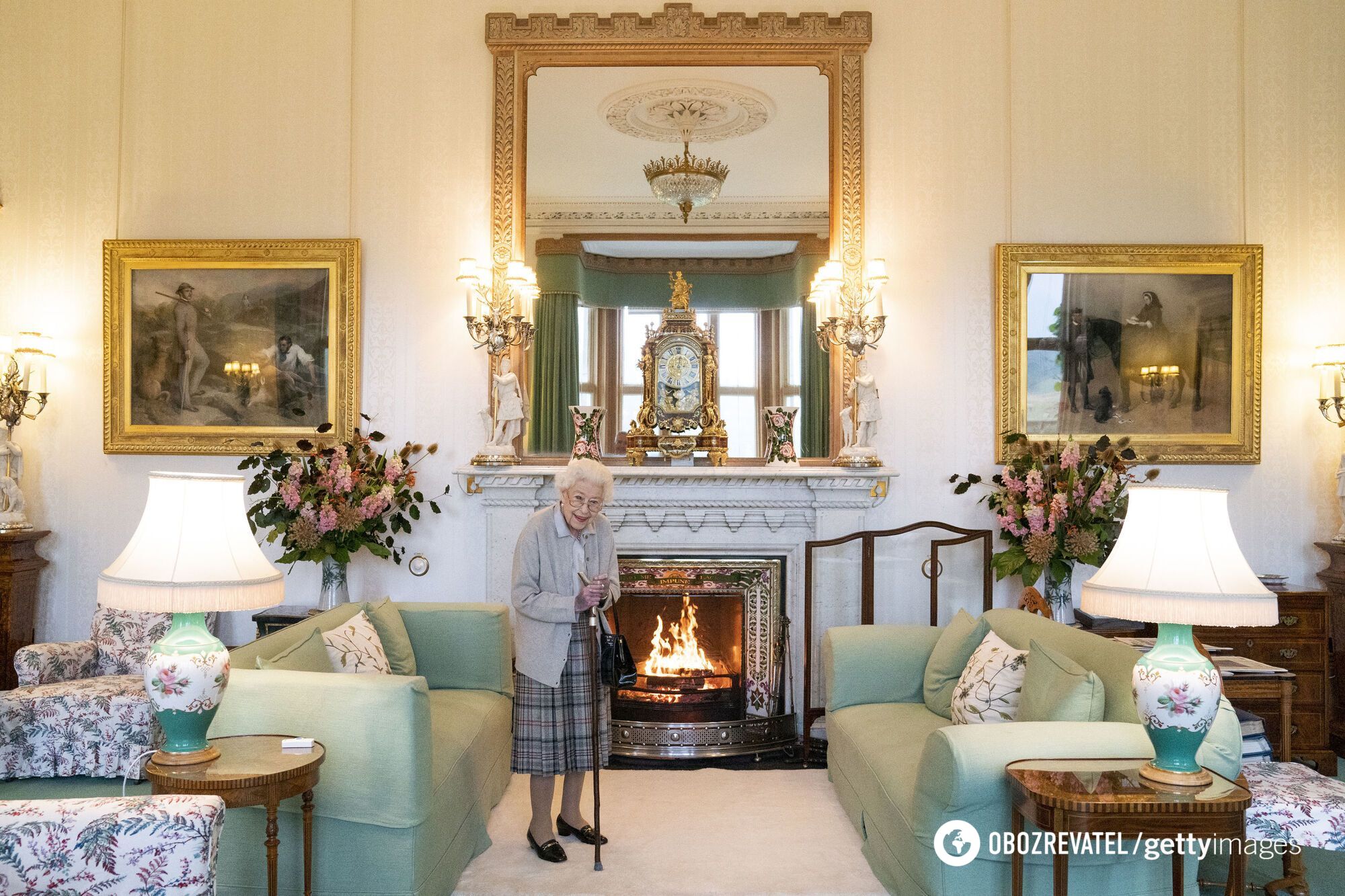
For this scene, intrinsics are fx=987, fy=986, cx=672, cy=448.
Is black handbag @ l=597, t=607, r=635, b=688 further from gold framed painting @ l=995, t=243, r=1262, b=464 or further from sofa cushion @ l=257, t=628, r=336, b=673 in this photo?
gold framed painting @ l=995, t=243, r=1262, b=464

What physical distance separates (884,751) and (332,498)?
2.99 meters

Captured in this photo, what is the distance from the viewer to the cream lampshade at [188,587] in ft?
8.89

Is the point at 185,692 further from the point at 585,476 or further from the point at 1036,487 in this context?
the point at 1036,487

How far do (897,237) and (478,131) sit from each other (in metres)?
2.43

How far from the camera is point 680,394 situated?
5500mm

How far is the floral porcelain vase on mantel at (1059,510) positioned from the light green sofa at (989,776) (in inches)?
43.3

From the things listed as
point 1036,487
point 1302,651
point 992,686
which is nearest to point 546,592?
point 992,686

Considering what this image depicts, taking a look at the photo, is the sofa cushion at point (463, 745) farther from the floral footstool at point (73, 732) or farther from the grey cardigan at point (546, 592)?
the floral footstool at point (73, 732)

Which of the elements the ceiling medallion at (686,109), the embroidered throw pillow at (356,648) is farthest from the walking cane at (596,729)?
the ceiling medallion at (686,109)

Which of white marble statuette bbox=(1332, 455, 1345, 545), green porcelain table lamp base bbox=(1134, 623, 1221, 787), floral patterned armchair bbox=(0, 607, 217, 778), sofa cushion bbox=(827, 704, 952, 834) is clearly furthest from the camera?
white marble statuette bbox=(1332, 455, 1345, 545)

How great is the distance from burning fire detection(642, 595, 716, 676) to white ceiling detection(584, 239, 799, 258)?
75.6 inches

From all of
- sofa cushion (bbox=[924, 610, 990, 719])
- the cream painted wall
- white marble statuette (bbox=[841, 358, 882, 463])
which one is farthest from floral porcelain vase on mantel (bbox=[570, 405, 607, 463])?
sofa cushion (bbox=[924, 610, 990, 719])

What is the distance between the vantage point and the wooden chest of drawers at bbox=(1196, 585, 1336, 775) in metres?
4.98

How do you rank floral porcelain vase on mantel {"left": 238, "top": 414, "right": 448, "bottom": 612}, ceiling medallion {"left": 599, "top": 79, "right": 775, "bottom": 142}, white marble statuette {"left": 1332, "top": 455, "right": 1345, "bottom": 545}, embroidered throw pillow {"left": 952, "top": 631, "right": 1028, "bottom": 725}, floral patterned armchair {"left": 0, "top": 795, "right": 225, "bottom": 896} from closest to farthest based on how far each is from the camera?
floral patterned armchair {"left": 0, "top": 795, "right": 225, "bottom": 896}, embroidered throw pillow {"left": 952, "top": 631, "right": 1028, "bottom": 725}, floral porcelain vase on mantel {"left": 238, "top": 414, "right": 448, "bottom": 612}, white marble statuette {"left": 1332, "top": 455, "right": 1345, "bottom": 545}, ceiling medallion {"left": 599, "top": 79, "right": 775, "bottom": 142}
